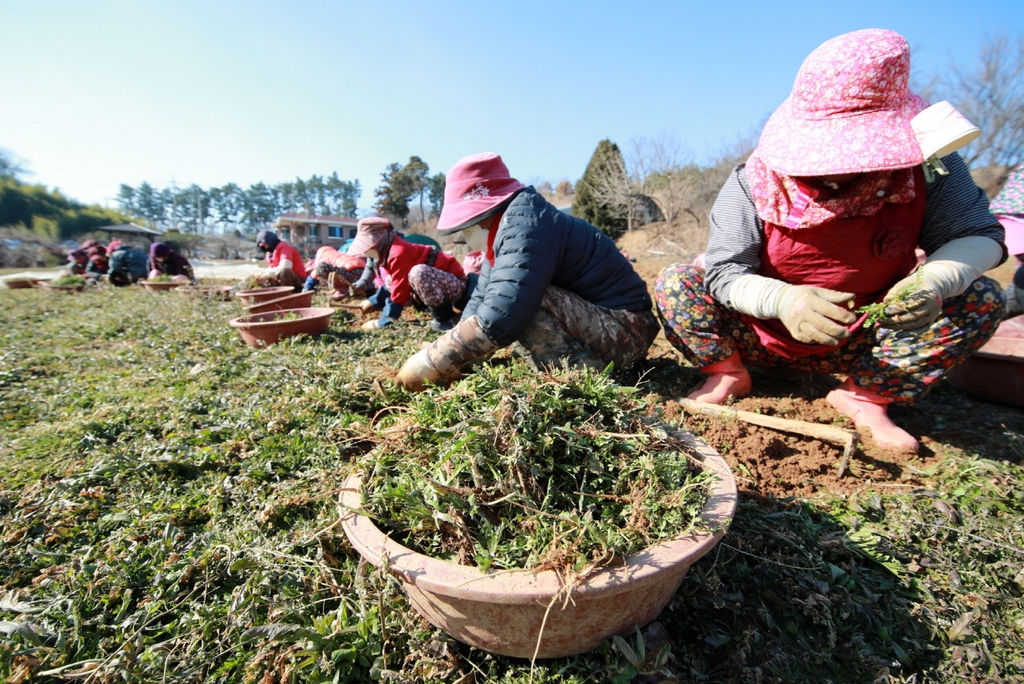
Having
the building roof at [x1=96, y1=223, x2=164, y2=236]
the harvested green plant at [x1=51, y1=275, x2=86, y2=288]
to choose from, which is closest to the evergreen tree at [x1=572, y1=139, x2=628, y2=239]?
the harvested green plant at [x1=51, y1=275, x2=86, y2=288]

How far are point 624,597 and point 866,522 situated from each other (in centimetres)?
118

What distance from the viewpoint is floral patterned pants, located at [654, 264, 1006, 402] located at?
5.98ft

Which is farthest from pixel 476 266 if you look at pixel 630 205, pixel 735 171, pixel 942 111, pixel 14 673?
pixel 630 205

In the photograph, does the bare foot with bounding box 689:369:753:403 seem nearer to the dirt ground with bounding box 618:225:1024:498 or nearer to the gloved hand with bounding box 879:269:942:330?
the dirt ground with bounding box 618:225:1024:498

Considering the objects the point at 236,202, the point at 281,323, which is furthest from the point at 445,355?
the point at 236,202

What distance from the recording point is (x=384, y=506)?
1.16 metres

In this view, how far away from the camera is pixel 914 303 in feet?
5.37

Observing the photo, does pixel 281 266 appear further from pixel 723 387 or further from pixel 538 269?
pixel 723 387

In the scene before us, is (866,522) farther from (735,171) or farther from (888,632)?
(735,171)

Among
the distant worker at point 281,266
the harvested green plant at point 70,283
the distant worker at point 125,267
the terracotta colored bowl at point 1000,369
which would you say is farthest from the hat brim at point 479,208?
the distant worker at point 125,267

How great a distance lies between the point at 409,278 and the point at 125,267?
32.3 ft

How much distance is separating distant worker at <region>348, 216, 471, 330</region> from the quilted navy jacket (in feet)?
5.17

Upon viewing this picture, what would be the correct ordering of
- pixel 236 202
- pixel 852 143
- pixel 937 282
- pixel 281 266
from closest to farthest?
pixel 852 143 → pixel 937 282 → pixel 281 266 → pixel 236 202

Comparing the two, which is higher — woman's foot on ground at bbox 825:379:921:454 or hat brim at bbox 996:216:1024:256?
hat brim at bbox 996:216:1024:256
